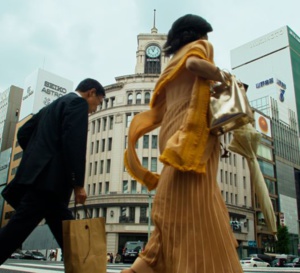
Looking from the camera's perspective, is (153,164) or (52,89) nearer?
(153,164)

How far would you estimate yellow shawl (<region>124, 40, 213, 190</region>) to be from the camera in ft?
6.90

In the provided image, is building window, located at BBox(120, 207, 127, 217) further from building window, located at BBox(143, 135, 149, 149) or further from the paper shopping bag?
the paper shopping bag

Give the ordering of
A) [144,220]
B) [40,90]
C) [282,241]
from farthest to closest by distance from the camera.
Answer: [40,90]
[282,241]
[144,220]

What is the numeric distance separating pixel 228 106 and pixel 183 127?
1.05ft

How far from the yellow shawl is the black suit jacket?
1.40ft

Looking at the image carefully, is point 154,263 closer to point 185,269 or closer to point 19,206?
point 185,269

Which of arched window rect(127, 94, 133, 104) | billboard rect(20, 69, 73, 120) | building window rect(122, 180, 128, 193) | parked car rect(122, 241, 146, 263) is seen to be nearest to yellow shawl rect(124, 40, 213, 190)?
parked car rect(122, 241, 146, 263)

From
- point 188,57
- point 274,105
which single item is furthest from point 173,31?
point 274,105

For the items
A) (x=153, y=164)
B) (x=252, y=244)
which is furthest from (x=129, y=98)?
(x=252, y=244)

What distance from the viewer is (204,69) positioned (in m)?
2.24

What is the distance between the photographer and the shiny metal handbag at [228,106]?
209 centimetres

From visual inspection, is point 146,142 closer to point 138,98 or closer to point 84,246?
point 138,98

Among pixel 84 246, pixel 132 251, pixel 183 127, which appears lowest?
pixel 132 251

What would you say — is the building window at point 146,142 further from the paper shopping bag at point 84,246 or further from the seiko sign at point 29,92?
the paper shopping bag at point 84,246
